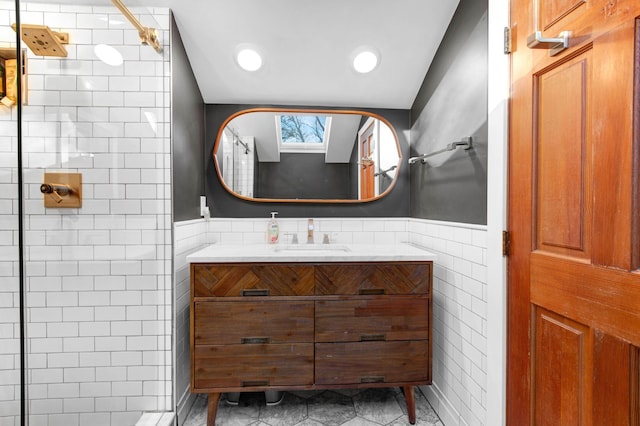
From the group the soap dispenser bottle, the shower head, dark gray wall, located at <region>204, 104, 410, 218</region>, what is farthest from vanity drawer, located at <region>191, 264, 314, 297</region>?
the shower head

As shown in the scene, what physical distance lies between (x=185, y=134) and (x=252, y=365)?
4.29 feet

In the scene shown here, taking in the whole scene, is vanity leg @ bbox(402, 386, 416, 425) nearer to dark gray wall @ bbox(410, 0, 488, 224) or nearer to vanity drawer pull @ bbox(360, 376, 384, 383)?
vanity drawer pull @ bbox(360, 376, 384, 383)

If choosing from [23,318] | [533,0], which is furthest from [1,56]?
[533,0]

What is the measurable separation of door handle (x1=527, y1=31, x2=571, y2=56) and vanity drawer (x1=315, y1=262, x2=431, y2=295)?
1.01 meters

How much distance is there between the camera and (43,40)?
1402 millimetres

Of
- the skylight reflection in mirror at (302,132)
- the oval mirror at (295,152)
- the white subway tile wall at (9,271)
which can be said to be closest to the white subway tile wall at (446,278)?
the oval mirror at (295,152)

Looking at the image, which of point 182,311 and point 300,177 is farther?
point 300,177

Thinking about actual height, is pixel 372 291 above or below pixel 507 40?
below

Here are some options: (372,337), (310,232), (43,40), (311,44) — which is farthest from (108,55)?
(372,337)

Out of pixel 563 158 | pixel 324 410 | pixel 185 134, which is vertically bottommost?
pixel 324 410

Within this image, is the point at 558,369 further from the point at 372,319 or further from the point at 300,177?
the point at 300,177

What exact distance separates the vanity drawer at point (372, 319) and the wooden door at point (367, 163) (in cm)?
86

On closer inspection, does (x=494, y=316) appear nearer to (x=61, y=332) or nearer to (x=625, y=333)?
(x=625, y=333)

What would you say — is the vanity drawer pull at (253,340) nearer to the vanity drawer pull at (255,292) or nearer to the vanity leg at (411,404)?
the vanity drawer pull at (255,292)
